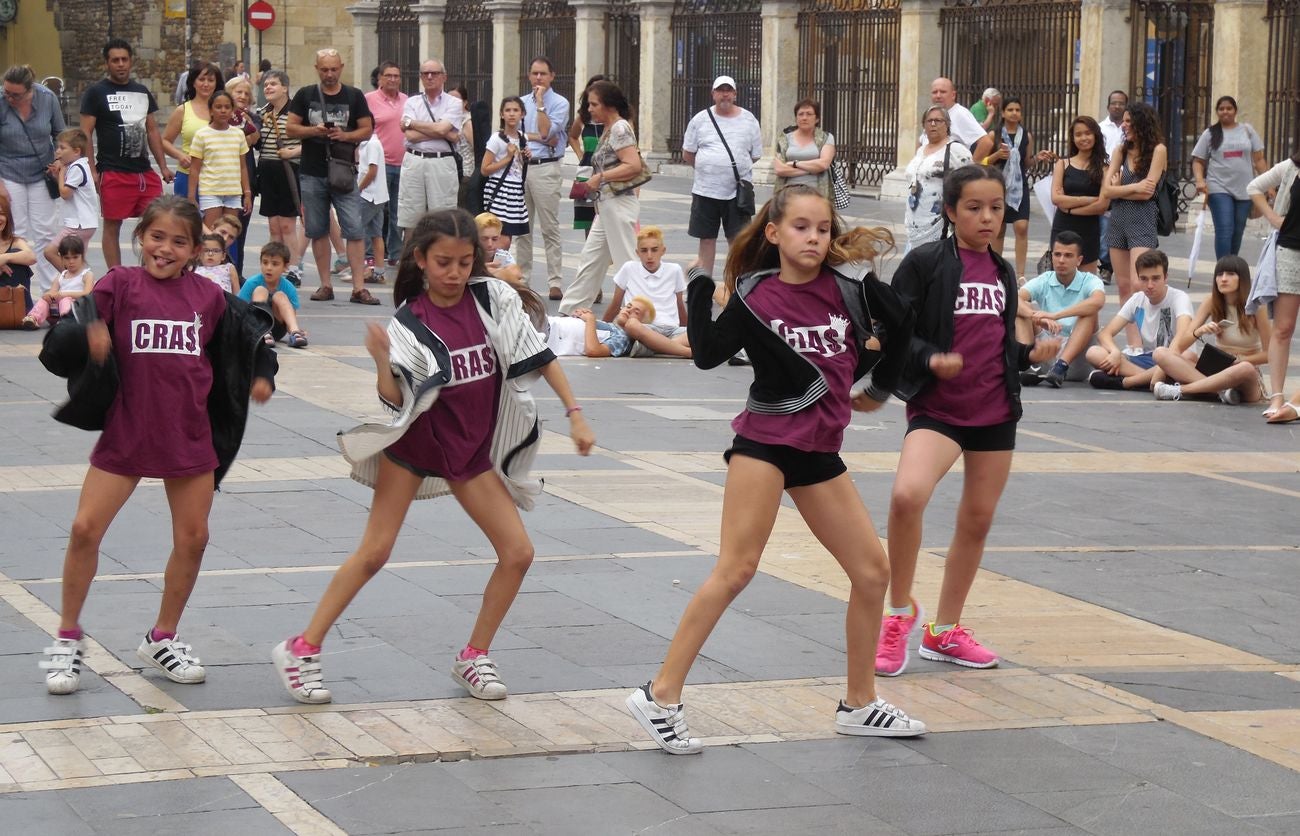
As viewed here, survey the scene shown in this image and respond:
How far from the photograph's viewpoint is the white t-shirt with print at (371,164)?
657 inches

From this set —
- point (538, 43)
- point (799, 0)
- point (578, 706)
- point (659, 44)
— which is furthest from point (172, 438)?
point (538, 43)

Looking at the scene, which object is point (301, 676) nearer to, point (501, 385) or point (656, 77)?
point (501, 385)

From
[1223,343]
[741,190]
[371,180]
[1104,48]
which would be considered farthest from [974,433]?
[1104,48]

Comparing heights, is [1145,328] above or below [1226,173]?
below

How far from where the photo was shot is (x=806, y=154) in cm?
1581

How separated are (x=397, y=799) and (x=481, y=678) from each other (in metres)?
0.95

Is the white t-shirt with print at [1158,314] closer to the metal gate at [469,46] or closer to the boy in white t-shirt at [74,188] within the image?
the boy in white t-shirt at [74,188]

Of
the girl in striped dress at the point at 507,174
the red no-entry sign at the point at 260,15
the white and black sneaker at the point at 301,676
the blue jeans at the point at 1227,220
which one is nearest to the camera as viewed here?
the white and black sneaker at the point at 301,676

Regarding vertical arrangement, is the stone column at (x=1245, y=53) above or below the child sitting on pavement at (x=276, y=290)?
above

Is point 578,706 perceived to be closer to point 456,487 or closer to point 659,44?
point 456,487

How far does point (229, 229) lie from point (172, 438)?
786 centimetres

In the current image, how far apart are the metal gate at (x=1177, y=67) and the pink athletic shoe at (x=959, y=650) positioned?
66.0 feet

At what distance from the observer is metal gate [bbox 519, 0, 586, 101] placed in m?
37.7

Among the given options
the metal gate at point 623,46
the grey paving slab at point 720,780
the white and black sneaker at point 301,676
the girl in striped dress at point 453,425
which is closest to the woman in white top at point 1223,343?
the girl in striped dress at point 453,425
